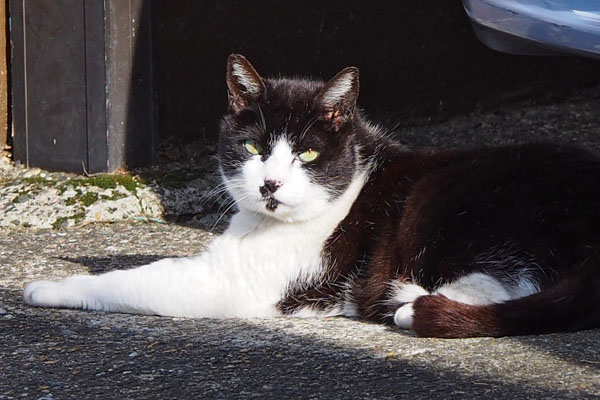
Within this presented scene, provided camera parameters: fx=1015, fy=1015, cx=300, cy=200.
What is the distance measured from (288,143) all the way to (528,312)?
1.00m

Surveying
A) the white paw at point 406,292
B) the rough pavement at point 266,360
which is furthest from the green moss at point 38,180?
the white paw at point 406,292

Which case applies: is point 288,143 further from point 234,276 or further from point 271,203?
point 234,276

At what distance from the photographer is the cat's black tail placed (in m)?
2.96

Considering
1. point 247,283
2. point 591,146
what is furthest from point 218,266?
point 591,146

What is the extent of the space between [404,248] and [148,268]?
90 cm

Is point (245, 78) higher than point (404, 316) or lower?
higher

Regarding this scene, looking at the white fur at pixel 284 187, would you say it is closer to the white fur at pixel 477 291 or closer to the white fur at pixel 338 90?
the white fur at pixel 338 90

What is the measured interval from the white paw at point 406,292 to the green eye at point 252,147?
66 centimetres

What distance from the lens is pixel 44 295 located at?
11.6 ft

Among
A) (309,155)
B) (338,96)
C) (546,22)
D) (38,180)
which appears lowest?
(38,180)

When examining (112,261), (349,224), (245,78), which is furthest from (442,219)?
(112,261)

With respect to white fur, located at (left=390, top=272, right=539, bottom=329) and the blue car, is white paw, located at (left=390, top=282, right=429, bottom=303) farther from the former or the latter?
the blue car

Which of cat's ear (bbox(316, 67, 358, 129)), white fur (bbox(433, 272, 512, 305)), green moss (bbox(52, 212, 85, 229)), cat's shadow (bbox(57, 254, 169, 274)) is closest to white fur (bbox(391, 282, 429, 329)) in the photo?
white fur (bbox(433, 272, 512, 305))

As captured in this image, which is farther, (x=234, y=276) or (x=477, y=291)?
(x=234, y=276)
